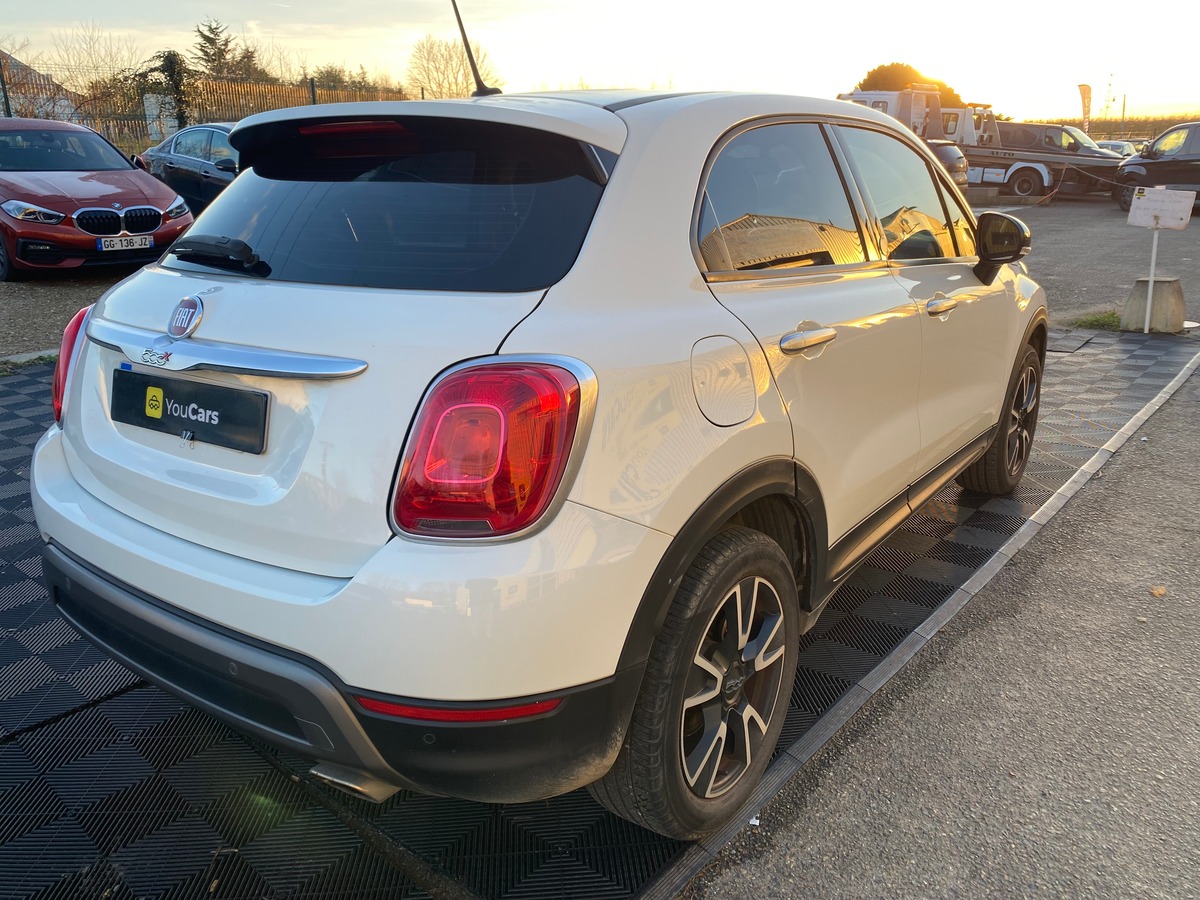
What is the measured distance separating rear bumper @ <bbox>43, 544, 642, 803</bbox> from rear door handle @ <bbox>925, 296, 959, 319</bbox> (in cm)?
188

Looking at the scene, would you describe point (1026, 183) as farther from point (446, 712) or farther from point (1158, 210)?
→ point (446, 712)

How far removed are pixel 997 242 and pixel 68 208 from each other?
9102 mm

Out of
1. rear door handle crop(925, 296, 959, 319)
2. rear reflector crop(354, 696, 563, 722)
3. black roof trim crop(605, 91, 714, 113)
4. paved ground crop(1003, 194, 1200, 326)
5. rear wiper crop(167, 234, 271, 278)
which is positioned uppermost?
black roof trim crop(605, 91, 714, 113)

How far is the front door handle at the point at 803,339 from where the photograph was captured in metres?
2.32

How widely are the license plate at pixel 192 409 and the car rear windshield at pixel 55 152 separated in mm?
9594

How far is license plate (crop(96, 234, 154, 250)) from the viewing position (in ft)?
31.0

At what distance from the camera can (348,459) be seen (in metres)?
1.76

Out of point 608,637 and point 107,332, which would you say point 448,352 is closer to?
point 608,637

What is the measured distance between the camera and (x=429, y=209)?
6.84 ft

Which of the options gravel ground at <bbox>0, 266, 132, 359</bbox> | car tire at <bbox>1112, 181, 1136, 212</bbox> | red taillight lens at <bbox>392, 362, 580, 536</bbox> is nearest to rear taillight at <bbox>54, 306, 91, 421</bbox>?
red taillight lens at <bbox>392, 362, 580, 536</bbox>

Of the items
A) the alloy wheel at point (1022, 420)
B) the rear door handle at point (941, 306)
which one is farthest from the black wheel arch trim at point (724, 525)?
the alloy wheel at point (1022, 420)

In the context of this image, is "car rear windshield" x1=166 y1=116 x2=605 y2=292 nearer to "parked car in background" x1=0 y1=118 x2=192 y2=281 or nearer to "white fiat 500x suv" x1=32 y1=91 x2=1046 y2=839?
"white fiat 500x suv" x1=32 y1=91 x2=1046 y2=839

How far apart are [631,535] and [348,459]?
0.56m

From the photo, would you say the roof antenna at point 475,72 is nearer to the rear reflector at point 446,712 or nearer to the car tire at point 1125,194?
the rear reflector at point 446,712
